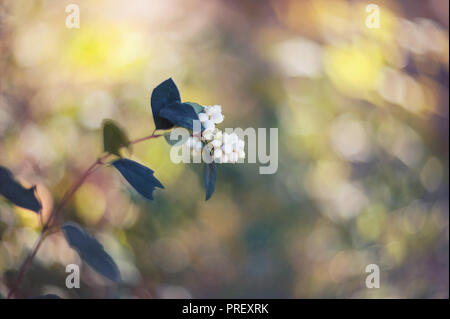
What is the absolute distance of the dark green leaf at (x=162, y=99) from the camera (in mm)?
491

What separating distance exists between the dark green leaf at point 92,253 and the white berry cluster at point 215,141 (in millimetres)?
196

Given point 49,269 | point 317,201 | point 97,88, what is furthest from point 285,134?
point 49,269

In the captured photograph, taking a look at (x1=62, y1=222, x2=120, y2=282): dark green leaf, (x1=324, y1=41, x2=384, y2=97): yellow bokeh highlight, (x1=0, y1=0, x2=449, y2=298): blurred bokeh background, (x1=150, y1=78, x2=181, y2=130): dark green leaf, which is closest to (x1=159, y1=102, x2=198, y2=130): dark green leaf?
(x1=150, y1=78, x2=181, y2=130): dark green leaf

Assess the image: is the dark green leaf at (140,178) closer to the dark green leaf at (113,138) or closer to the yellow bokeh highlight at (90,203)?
the dark green leaf at (113,138)

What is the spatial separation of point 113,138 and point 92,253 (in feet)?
0.54

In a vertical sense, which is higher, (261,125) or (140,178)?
(261,125)

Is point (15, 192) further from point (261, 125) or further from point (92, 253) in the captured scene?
point (261, 125)

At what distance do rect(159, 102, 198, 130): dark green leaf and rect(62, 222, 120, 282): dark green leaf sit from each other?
210 mm

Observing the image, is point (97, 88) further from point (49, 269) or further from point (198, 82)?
point (49, 269)

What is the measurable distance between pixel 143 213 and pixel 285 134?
54cm

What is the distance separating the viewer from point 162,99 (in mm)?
497

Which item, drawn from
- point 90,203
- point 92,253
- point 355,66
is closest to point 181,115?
point 92,253

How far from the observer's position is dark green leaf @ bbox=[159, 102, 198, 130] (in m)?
0.47

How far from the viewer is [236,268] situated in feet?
4.28
